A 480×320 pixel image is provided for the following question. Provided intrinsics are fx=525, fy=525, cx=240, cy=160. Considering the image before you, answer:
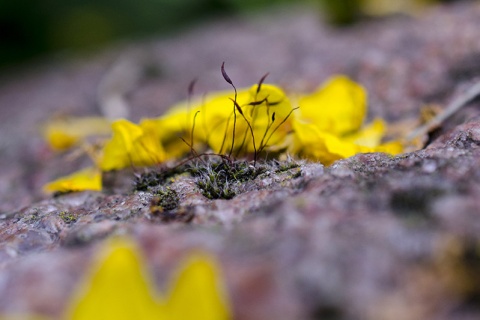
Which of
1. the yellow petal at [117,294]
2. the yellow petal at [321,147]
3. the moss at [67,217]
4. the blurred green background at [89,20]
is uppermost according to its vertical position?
the blurred green background at [89,20]

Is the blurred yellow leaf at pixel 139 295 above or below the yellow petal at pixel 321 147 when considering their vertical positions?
above

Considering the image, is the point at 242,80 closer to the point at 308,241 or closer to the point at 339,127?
the point at 339,127

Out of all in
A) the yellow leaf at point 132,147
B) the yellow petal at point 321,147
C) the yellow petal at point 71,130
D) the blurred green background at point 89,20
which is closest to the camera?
the yellow petal at point 321,147

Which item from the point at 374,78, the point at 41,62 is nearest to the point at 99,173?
the point at 374,78

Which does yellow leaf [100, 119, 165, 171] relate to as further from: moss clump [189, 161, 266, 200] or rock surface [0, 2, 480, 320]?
moss clump [189, 161, 266, 200]

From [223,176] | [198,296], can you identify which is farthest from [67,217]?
[198,296]

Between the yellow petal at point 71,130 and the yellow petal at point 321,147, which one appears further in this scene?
the yellow petal at point 71,130

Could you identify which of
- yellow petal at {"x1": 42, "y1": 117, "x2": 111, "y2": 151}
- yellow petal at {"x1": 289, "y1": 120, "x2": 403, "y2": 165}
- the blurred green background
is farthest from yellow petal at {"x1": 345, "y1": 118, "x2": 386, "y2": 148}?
the blurred green background

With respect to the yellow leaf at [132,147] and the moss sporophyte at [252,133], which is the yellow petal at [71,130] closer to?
the moss sporophyte at [252,133]

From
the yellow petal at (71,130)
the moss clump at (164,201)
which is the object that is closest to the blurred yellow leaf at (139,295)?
the moss clump at (164,201)
